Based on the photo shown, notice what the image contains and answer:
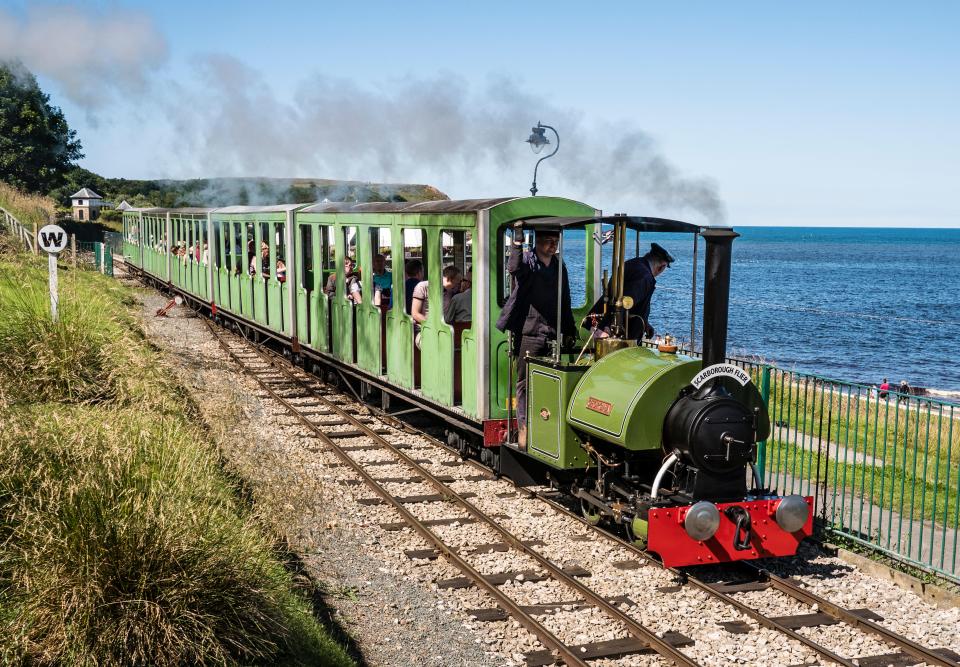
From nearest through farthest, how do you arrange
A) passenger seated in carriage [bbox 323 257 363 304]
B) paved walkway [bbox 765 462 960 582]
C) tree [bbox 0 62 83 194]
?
paved walkway [bbox 765 462 960 582]
passenger seated in carriage [bbox 323 257 363 304]
tree [bbox 0 62 83 194]

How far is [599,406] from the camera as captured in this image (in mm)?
6852

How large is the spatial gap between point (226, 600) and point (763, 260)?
121 metres

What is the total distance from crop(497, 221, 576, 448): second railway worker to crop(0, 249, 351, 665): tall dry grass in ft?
9.58

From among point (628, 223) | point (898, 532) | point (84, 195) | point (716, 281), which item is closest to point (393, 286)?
point (628, 223)

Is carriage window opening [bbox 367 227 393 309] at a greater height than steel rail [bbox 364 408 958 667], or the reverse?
carriage window opening [bbox 367 227 393 309]

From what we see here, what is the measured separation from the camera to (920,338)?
4509 cm

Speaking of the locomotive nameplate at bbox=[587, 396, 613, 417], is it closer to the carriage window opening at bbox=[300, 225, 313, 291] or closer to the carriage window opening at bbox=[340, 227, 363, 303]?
the carriage window opening at bbox=[340, 227, 363, 303]

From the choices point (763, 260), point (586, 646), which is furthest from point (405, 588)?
point (763, 260)

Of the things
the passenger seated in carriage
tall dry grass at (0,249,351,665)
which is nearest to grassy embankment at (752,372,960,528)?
tall dry grass at (0,249,351,665)

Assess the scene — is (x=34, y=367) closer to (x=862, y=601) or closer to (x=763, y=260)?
(x=862, y=601)

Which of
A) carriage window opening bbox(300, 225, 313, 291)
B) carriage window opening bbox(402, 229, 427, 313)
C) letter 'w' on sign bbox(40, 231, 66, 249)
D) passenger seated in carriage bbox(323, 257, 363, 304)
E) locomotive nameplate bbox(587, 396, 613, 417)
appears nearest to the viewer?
locomotive nameplate bbox(587, 396, 613, 417)

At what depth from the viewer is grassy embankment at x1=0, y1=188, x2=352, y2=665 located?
4.35 meters

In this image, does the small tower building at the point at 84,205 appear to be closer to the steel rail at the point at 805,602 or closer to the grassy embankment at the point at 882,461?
the grassy embankment at the point at 882,461

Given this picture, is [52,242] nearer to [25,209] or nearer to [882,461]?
[882,461]
